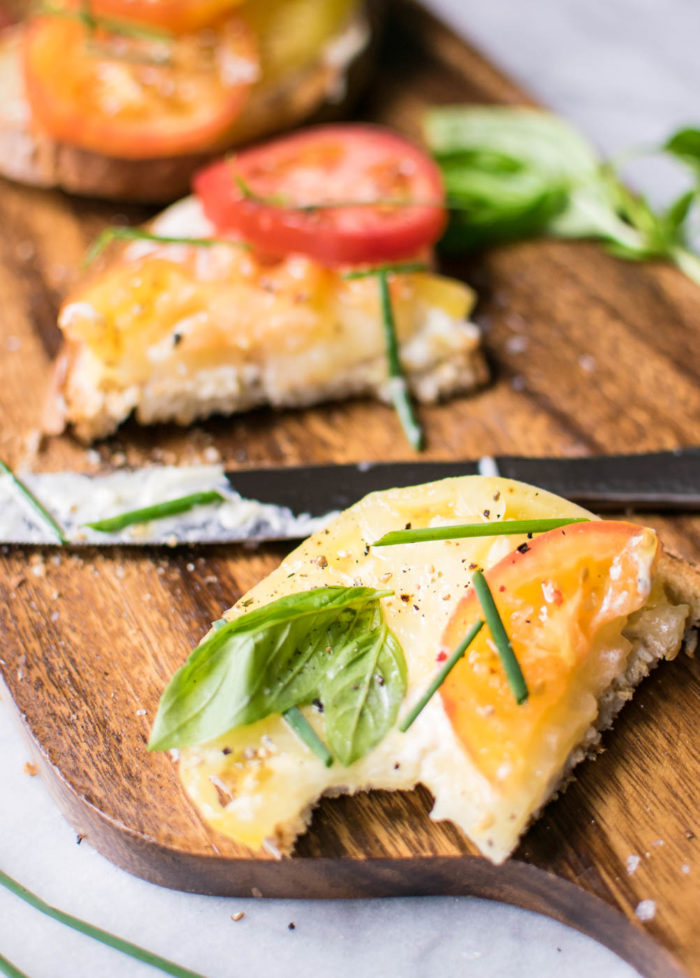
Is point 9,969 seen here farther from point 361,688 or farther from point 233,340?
point 233,340

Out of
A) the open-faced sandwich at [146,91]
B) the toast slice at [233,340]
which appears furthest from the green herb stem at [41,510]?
the open-faced sandwich at [146,91]

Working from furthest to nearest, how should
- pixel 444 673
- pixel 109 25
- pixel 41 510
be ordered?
1. pixel 109 25
2. pixel 41 510
3. pixel 444 673

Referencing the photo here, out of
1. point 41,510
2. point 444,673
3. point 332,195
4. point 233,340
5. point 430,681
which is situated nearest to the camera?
point 444,673

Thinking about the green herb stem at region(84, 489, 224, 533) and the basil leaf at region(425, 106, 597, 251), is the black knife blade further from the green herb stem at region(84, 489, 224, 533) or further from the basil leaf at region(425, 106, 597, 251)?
the basil leaf at region(425, 106, 597, 251)

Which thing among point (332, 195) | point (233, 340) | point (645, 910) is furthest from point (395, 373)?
point (645, 910)

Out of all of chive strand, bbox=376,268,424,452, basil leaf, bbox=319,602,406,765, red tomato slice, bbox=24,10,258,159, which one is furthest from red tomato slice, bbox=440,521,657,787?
red tomato slice, bbox=24,10,258,159

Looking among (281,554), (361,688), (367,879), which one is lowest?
(367,879)

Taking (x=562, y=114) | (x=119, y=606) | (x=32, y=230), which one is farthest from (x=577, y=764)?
(x=562, y=114)

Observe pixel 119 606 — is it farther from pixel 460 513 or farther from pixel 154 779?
pixel 460 513
